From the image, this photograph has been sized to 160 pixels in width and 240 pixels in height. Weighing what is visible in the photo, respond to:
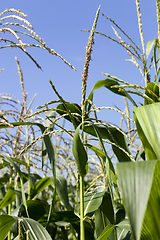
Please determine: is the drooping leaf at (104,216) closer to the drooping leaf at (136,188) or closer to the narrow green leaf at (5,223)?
the narrow green leaf at (5,223)

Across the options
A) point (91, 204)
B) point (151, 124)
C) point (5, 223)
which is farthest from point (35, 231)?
point (151, 124)

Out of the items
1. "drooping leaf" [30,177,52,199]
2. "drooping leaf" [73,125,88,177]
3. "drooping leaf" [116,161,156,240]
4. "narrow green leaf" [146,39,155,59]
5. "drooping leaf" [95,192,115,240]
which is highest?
"narrow green leaf" [146,39,155,59]

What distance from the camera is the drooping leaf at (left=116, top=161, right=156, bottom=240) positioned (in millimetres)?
436

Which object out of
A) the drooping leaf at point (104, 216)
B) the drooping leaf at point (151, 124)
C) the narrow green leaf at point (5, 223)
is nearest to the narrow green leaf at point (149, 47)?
the drooping leaf at point (151, 124)

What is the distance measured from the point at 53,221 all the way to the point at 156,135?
97cm

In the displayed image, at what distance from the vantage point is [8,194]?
1492 millimetres

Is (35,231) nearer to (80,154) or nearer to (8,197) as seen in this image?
(80,154)

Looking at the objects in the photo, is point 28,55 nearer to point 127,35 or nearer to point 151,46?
point 127,35

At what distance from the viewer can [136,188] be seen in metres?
0.49

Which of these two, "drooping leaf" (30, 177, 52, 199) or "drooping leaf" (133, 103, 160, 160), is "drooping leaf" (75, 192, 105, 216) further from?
"drooping leaf" (30, 177, 52, 199)

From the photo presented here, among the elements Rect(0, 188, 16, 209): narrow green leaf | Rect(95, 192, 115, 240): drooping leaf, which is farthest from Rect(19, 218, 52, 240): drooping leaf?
Rect(0, 188, 16, 209): narrow green leaf

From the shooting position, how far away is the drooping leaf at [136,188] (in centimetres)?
44

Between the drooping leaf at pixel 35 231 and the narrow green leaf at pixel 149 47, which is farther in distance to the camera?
the narrow green leaf at pixel 149 47

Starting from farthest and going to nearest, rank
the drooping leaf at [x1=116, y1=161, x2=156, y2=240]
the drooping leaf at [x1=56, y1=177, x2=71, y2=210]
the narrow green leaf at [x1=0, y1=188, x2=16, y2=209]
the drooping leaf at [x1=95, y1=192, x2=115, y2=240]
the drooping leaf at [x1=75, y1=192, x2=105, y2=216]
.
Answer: the narrow green leaf at [x1=0, y1=188, x2=16, y2=209]
the drooping leaf at [x1=56, y1=177, x2=71, y2=210]
the drooping leaf at [x1=95, y1=192, x2=115, y2=240]
the drooping leaf at [x1=75, y1=192, x2=105, y2=216]
the drooping leaf at [x1=116, y1=161, x2=156, y2=240]
